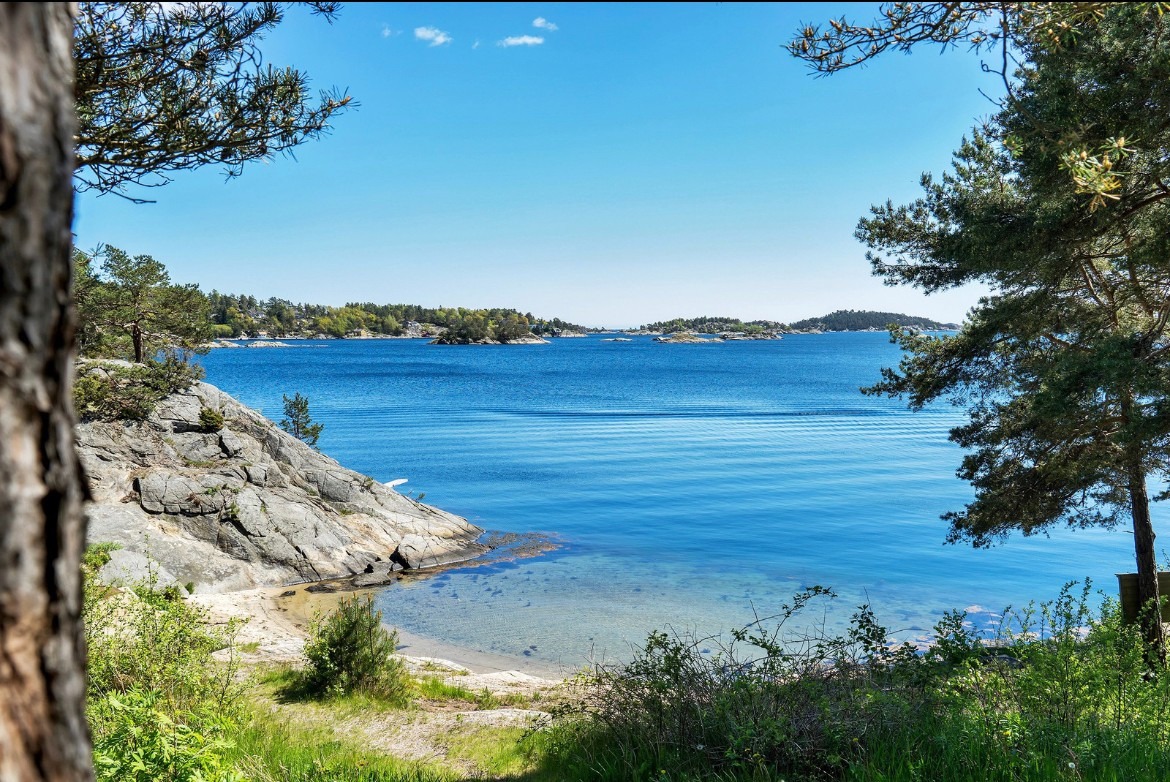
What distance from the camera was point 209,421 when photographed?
2070cm

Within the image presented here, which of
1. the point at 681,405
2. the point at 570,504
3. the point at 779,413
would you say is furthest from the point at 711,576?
the point at 681,405

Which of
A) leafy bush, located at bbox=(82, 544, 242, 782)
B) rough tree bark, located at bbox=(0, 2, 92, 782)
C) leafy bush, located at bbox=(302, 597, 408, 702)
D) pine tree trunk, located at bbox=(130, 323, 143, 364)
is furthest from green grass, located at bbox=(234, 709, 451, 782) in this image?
pine tree trunk, located at bbox=(130, 323, 143, 364)

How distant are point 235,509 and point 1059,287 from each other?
60.6 feet

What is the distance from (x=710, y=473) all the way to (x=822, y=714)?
2716cm

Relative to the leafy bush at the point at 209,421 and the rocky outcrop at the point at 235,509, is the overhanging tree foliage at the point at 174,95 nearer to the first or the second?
the rocky outcrop at the point at 235,509

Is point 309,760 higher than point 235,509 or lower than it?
higher

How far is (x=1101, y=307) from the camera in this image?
1102 centimetres

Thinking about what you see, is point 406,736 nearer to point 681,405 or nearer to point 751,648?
point 751,648

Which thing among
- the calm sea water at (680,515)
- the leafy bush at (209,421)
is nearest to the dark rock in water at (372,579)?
the calm sea water at (680,515)

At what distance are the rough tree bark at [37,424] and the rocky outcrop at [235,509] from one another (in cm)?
1579

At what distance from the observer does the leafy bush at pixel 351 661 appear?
9.91 meters

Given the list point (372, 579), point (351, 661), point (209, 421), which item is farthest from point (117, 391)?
point (351, 661)

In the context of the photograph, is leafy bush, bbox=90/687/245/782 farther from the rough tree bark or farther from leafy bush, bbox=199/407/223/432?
leafy bush, bbox=199/407/223/432

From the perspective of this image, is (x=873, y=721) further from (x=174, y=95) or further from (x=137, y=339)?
(x=137, y=339)
